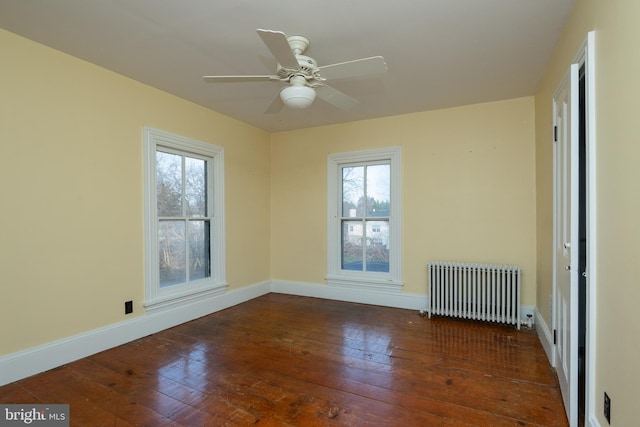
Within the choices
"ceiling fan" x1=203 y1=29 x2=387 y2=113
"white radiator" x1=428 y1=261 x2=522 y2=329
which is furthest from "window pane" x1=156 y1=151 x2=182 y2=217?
"white radiator" x1=428 y1=261 x2=522 y2=329

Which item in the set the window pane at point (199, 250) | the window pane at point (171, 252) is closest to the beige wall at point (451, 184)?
the window pane at point (199, 250)

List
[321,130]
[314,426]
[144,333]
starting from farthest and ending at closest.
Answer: [321,130] < [144,333] < [314,426]

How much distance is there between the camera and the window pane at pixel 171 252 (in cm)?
358

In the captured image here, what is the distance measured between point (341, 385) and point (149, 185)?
264 centimetres

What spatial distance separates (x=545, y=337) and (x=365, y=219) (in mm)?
2405

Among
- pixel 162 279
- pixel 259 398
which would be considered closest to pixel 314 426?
pixel 259 398

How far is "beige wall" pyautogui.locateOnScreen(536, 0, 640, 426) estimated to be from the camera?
1.28 m

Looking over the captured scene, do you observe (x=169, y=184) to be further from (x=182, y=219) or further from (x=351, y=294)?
(x=351, y=294)

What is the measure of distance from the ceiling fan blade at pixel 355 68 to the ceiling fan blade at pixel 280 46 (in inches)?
8.7

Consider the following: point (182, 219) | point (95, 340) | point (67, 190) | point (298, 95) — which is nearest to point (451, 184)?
point (298, 95)

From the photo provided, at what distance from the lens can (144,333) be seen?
129 inches

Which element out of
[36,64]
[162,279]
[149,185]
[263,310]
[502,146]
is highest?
[36,64]

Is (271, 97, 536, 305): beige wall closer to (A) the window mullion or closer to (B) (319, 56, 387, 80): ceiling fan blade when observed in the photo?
(A) the window mullion

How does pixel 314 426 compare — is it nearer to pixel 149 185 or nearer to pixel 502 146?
pixel 149 185
